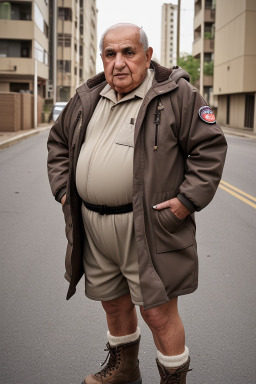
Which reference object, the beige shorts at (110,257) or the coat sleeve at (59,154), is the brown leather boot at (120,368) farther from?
the coat sleeve at (59,154)

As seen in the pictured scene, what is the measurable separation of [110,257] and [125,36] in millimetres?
1097

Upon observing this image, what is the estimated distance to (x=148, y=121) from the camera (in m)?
2.69

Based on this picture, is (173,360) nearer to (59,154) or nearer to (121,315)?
(121,315)

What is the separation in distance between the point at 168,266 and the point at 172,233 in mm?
158

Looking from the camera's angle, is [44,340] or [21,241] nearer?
[44,340]

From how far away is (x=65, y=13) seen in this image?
76.3 m

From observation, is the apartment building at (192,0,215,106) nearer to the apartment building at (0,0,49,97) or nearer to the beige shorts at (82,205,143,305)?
the apartment building at (0,0,49,97)

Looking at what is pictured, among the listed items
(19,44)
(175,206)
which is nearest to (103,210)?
(175,206)

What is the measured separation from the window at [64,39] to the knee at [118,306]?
76427 mm

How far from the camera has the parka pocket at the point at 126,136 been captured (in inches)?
108

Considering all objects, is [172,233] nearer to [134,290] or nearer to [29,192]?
[134,290]

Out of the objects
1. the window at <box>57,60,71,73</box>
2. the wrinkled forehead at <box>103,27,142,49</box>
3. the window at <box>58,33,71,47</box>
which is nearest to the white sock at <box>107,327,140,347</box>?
the wrinkled forehead at <box>103,27,142,49</box>

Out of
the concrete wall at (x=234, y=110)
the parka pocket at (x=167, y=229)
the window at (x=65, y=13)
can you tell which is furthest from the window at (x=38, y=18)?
the parka pocket at (x=167, y=229)

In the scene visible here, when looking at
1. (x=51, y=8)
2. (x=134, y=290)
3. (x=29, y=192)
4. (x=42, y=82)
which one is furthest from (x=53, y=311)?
(x=51, y=8)
